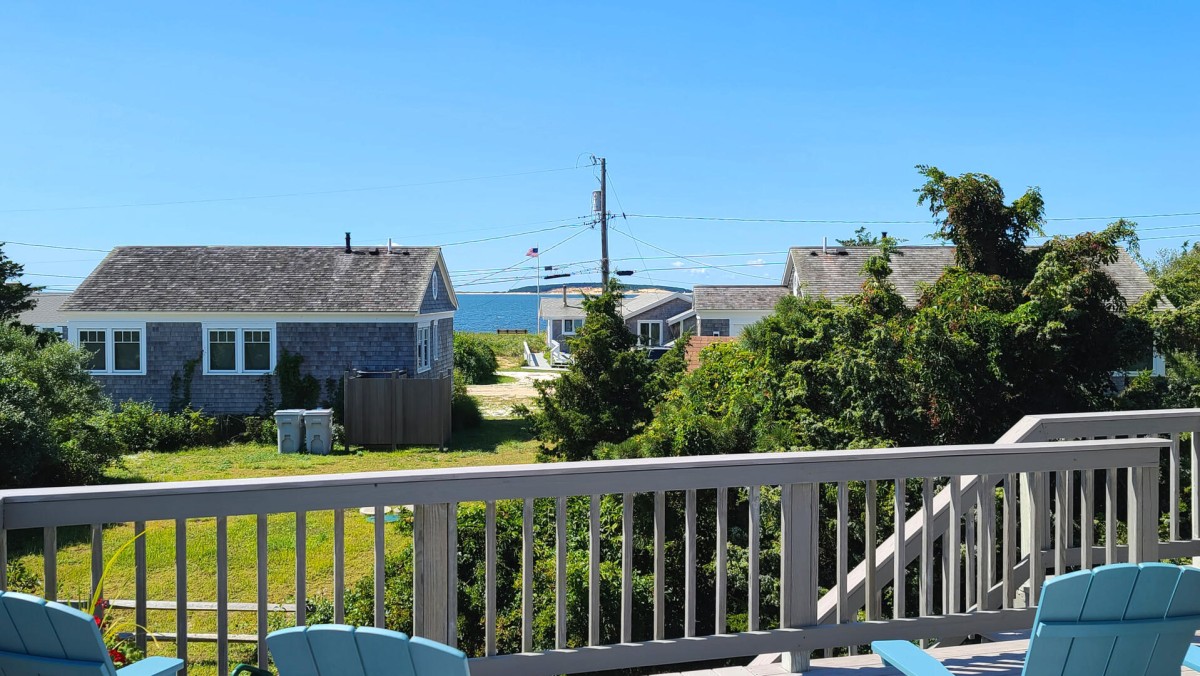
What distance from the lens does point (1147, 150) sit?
30.2 meters

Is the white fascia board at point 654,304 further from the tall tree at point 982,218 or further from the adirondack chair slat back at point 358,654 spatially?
the adirondack chair slat back at point 358,654

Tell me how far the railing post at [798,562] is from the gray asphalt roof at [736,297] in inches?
1114

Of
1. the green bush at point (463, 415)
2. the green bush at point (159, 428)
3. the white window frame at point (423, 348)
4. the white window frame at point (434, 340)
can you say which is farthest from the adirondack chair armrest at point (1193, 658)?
the white window frame at point (434, 340)

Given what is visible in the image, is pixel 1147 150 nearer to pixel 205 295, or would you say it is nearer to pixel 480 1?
pixel 480 1

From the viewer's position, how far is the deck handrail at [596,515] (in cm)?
266

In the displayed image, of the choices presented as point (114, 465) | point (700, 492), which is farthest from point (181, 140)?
point (700, 492)

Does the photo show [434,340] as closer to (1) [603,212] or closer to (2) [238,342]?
(2) [238,342]

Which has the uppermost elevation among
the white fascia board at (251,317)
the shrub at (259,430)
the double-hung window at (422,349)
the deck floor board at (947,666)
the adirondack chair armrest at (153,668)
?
the white fascia board at (251,317)

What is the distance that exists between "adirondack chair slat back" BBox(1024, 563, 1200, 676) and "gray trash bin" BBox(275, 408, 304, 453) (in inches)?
714

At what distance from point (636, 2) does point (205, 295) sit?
1304 centimetres

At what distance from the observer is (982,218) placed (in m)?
7.31

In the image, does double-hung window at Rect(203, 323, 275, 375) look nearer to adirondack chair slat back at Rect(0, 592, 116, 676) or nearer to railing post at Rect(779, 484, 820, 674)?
railing post at Rect(779, 484, 820, 674)

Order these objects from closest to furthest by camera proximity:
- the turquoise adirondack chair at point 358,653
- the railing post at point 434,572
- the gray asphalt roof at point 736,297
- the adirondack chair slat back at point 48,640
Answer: the turquoise adirondack chair at point 358,653 → the adirondack chair slat back at point 48,640 → the railing post at point 434,572 → the gray asphalt roof at point 736,297

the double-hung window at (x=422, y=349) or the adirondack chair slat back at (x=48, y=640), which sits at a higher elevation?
the double-hung window at (x=422, y=349)
